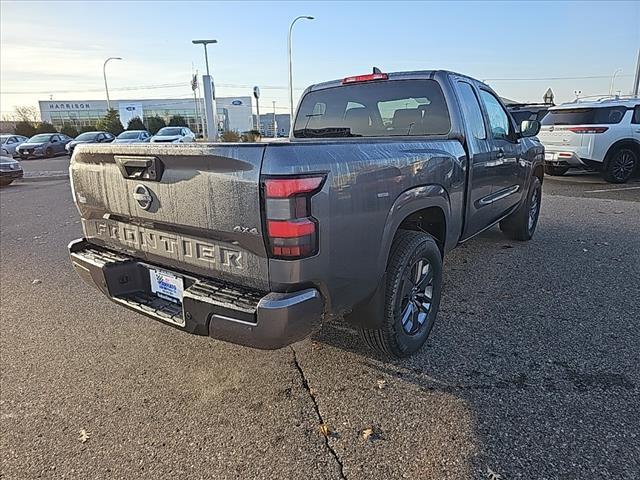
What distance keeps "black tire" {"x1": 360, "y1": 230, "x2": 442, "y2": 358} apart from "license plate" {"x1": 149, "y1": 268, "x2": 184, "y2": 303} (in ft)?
3.87

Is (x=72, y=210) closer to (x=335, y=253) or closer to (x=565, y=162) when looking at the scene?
(x=335, y=253)

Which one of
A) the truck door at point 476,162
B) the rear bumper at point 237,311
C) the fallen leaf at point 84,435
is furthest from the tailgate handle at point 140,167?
the truck door at point 476,162

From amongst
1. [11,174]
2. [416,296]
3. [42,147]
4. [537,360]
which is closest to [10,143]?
[42,147]

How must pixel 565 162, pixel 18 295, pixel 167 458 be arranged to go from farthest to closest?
pixel 565 162, pixel 18 295, pixel 167 458

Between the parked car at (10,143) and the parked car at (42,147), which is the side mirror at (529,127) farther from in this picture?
the parked car at (10,143)

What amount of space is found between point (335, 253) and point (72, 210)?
8.67 metres

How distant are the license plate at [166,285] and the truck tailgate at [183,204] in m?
0.07

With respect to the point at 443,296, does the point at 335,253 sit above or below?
above

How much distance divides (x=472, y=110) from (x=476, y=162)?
1.60 ft

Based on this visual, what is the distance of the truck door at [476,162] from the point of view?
12.5 ft

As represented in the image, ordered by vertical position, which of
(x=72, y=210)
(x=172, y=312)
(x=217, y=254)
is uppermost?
(x=217, y=254)

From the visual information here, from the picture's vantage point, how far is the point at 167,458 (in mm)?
2260

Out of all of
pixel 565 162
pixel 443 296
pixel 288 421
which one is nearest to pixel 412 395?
pixel 288 421

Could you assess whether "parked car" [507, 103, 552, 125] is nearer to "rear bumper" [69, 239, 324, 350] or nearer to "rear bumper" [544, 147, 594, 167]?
"rear bumper" [544, 147, 594, 167]
